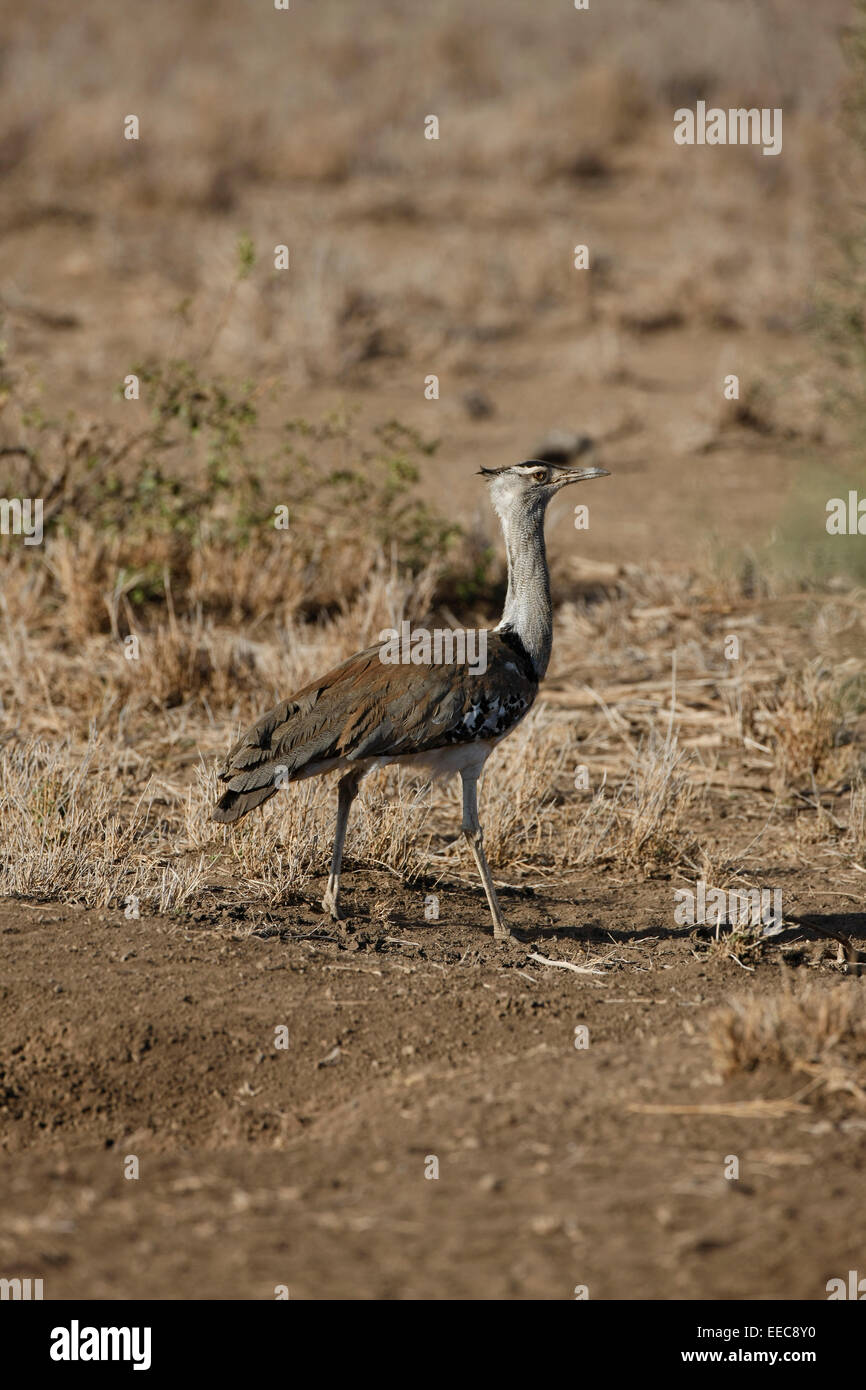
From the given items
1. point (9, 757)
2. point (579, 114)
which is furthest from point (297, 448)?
point (579, 114)

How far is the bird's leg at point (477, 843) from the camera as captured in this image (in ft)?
17.4

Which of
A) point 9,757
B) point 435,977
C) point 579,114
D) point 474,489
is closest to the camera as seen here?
point 435,977

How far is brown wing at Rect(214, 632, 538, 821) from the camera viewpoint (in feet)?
16.7

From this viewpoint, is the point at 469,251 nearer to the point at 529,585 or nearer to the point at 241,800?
the point at 529,585

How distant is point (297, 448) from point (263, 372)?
8.54 ft

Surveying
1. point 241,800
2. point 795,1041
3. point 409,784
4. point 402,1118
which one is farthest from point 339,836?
point 795,1041

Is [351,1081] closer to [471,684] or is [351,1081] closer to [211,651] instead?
[471,684]

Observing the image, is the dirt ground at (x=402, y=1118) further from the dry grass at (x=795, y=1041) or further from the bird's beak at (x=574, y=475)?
the bird's beak at (x=574, y=475)

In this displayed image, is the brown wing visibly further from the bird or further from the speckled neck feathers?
the speckled neck feathers

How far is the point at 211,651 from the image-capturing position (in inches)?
290

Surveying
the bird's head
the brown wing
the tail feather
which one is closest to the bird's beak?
the bird's head

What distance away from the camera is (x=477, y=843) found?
17.5 feet

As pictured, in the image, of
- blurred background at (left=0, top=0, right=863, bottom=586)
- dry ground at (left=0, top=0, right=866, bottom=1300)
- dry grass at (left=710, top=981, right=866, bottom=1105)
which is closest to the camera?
dry ground at (left=0, top=0, right=866, bottom=1300)

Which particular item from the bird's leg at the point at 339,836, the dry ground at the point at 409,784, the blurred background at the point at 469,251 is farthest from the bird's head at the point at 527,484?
the blurred background at the point at 469,251
